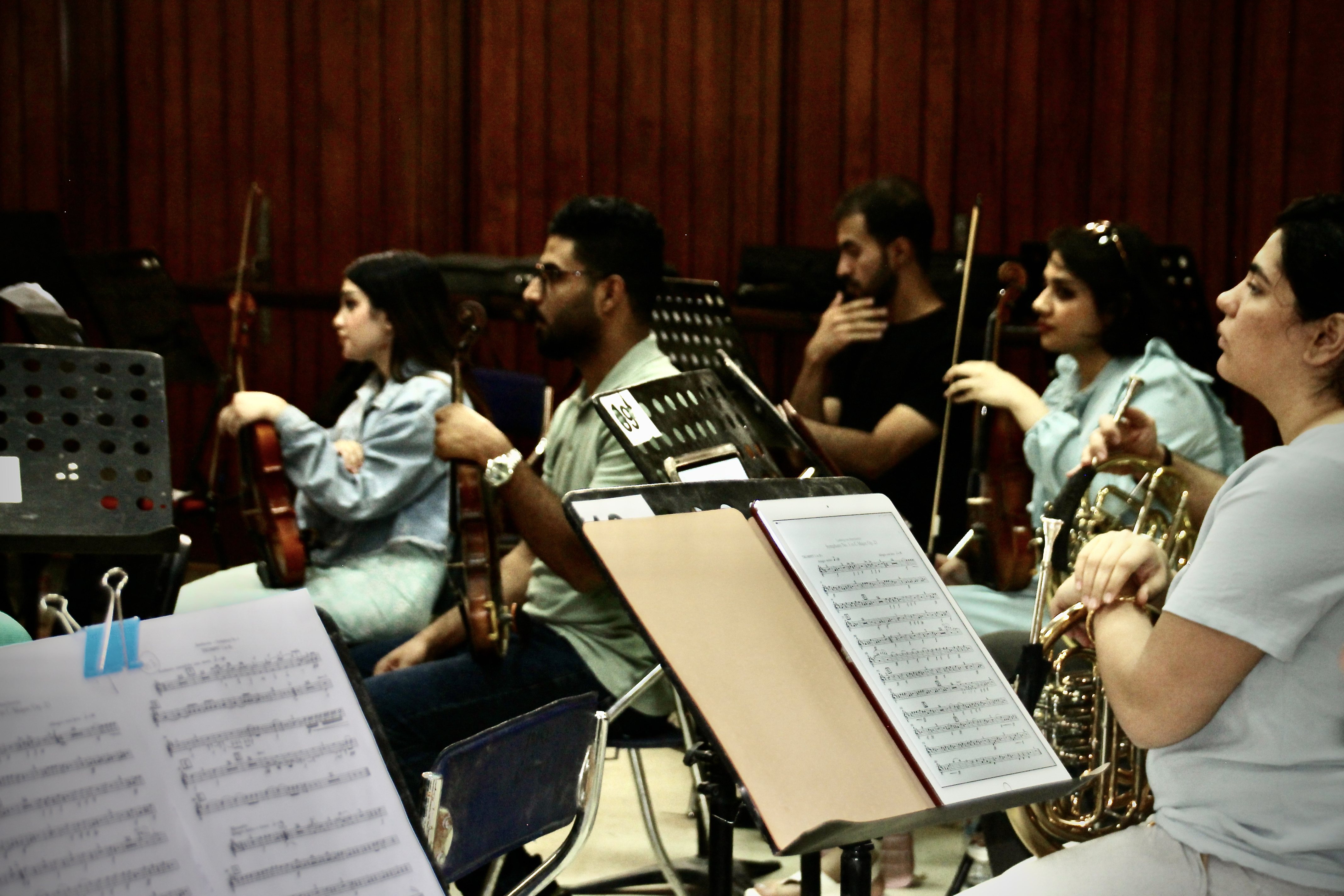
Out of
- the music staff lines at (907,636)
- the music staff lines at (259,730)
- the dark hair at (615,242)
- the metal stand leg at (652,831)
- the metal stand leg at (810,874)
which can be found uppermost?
the dark hair at (615,242)

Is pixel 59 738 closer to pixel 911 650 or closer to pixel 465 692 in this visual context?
pixel 911 650

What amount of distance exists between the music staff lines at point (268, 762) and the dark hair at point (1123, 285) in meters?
2.22

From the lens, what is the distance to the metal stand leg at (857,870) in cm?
142

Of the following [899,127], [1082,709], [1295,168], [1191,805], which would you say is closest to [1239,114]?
[1295,168]

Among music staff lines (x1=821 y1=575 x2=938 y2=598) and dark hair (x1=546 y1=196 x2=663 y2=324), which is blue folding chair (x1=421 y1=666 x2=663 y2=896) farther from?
dark hair (x1=546 y1=196 x2=663 y2=324)

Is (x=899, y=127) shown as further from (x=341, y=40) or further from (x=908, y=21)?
(x=341, y=40)

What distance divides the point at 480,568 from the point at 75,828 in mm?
1428

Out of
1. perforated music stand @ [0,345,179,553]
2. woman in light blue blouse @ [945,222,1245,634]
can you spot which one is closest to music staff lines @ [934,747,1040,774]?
perforated music stand @ [0,345,179,553]

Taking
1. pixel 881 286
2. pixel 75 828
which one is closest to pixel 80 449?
pixel 75 828

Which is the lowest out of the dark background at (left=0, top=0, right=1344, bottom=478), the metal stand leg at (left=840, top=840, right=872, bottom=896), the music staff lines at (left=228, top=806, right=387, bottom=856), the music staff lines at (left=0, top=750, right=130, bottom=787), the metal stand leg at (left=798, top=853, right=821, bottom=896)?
the metal stand leg at (left=798, top=853, right=821, bottom=896)

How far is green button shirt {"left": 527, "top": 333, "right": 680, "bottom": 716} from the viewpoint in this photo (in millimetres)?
2434

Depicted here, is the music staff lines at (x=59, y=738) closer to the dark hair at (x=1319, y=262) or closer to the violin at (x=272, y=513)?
the dark hair at (x=1319, y=262)

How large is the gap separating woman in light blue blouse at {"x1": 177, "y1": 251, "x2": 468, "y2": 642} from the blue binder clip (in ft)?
5.90

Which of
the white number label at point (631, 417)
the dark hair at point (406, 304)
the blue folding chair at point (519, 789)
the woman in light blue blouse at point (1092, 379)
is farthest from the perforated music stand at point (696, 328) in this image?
the blue folding chair at point (519, 789)
